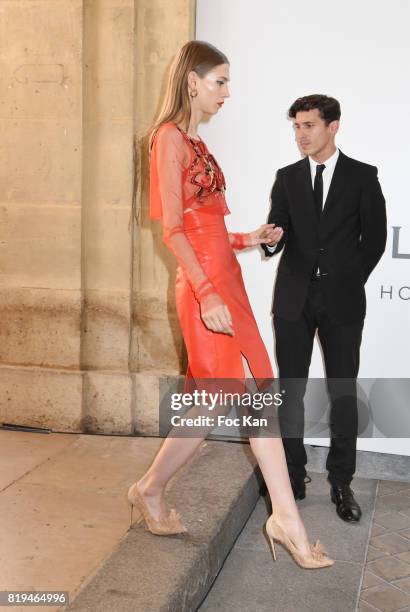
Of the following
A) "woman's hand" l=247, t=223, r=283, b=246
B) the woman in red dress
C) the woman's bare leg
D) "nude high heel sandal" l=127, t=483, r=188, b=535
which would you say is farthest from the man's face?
"nude high heel sandal" l=127, t=483, r=188, b=535

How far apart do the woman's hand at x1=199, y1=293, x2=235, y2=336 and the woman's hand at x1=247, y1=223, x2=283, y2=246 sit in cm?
75

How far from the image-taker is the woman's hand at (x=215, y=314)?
2.95 m

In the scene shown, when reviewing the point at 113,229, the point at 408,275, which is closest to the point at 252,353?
the point at 408,275

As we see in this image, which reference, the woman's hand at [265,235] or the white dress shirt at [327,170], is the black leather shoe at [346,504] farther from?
the white dress shirt at [327,170]

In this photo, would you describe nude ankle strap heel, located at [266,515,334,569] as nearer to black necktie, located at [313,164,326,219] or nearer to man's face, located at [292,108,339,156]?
black necktie, located at [313,164,326,219]

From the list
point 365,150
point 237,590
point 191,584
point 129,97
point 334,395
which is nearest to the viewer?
point 191,584

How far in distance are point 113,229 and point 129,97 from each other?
0.83 metres

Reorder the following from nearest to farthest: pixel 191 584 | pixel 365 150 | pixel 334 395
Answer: pixel 191 584 < pixel 334 395 < pixel 365 150

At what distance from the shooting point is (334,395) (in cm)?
416

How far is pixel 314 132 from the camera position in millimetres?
4102

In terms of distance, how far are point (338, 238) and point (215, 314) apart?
130 centimetres

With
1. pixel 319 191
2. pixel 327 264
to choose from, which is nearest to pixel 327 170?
pixel 319 191

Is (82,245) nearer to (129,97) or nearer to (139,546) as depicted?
(129,97)

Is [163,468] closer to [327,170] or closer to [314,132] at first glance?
[327,170]
